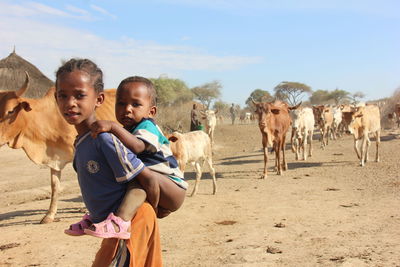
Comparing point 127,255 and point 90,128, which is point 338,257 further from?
point 90,128

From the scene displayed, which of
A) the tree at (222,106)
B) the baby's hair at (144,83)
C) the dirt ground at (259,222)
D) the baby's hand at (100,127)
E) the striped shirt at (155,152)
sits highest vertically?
the tree at (222,106)

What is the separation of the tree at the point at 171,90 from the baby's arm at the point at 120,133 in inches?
1383

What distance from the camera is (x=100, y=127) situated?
2016 millimetres

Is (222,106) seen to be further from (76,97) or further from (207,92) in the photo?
(76,97)

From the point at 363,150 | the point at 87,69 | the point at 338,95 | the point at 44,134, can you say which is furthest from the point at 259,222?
the point at 338,95

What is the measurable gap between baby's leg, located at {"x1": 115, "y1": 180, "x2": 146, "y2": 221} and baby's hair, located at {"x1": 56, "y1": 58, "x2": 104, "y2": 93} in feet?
2.01

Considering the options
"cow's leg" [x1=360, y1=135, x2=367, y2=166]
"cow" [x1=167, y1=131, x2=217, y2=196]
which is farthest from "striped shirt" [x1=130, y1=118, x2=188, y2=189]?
"cow's leg" [x1=360, y1=135, x2=367, y2=166]

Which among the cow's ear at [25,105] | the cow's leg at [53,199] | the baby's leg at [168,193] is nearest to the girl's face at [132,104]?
the baby's leg at [168,193]

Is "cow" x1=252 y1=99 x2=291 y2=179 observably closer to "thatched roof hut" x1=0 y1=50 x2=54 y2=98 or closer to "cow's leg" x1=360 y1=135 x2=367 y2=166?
"cow's leg" x1=360 y1=135 x2=367 y2=166

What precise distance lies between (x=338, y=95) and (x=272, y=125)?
41259 millimetres

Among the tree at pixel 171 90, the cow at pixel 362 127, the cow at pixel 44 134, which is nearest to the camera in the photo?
the cow at pixel 44 134

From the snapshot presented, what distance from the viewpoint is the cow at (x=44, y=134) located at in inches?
266

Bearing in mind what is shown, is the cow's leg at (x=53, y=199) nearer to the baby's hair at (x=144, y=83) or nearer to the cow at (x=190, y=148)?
the cow at (x=190, y=148)

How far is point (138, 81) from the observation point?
244 centimetres
